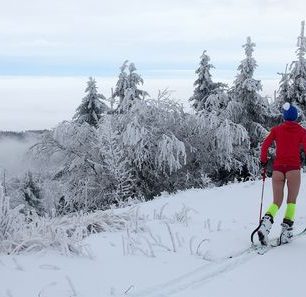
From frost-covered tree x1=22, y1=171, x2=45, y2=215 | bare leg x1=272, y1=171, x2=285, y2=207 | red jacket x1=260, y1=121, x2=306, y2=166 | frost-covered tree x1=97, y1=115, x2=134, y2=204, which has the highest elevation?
red jacket x1=260, y1=121, x2=306, y2=166

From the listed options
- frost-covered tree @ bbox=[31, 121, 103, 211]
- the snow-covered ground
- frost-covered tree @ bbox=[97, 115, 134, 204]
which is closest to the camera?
the snow-covered ground

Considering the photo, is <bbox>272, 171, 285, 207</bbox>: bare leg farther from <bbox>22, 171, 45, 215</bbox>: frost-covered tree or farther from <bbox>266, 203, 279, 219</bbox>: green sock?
<bbox>22, 171, 45, 215</bbox>: frost-covered tree

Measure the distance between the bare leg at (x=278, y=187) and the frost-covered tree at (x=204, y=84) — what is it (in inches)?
997

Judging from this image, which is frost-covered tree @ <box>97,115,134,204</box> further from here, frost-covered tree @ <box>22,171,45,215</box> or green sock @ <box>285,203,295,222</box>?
frost-covered tree @ <box>22,171,45,215</box>

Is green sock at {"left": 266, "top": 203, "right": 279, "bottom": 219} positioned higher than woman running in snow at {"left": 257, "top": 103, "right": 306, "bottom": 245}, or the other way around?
woman running in snow at {"left": 257, "top": 103, "right": 306, "bottom": 245}

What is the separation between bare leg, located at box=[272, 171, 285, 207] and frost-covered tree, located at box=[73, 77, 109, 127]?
27194mm

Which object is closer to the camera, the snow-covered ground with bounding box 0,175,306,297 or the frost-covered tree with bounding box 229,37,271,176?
the snow-covered ground with bounding box 0,175,306,297

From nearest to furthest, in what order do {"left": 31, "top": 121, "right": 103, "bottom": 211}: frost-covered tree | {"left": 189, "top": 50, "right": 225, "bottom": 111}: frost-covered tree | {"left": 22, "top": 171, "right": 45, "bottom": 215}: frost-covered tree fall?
{"left": 31, "top": 121, "right": 103, "bottom": 211}: frost-covered tree
{"left": 189, "top": 50, "right": 225, "bottom": 111}: frost-covered tree
{"left": 22, "top": 171, "right": 45, "bottom": 215}: frost-covered tree

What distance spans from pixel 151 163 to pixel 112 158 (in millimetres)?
1851

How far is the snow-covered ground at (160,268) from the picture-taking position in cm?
475

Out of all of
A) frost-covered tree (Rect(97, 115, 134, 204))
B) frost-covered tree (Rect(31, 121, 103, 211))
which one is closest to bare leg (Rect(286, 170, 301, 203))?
frost-covered tree (Rect(97, 115, 134, 204))

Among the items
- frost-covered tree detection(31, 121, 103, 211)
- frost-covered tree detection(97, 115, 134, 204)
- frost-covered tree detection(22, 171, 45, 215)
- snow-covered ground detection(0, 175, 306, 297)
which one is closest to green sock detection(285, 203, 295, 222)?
snow-covered ground detection(0, 175, 306, 297)

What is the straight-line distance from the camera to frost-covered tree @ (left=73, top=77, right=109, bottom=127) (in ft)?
113

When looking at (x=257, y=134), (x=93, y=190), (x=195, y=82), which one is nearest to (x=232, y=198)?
(x=93, y=190)
